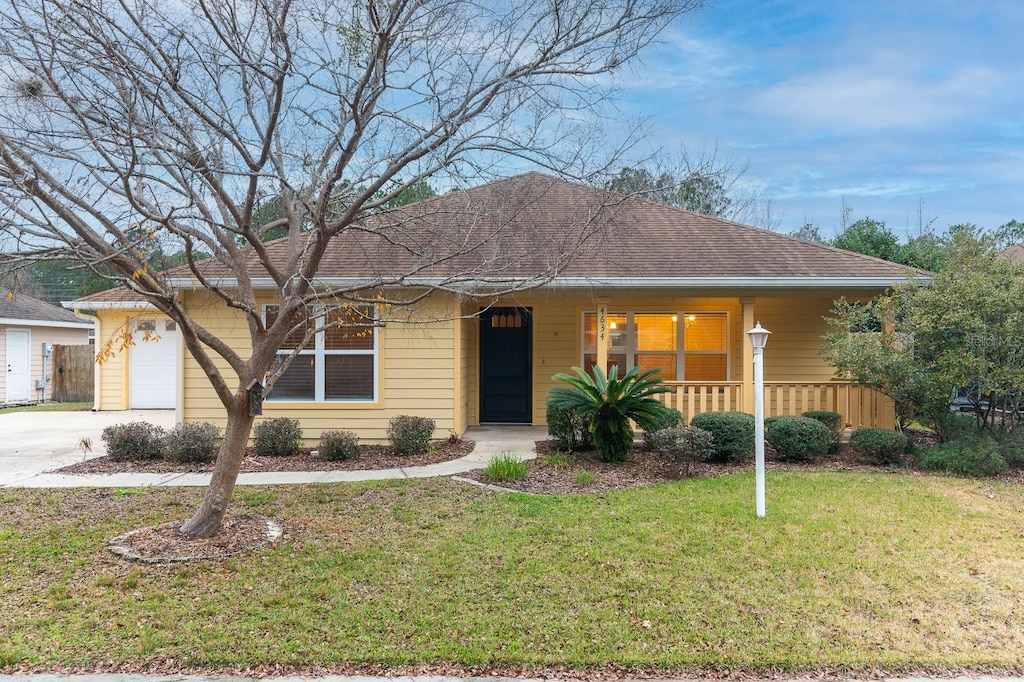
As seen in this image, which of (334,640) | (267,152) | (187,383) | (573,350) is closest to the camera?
(334,640)

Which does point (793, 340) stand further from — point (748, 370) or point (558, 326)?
point (558, 326)

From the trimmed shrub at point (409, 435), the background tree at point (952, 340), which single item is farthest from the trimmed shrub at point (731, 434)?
the trimmed shrub at point (409, 435)

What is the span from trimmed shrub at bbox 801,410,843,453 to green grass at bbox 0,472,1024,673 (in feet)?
7.45

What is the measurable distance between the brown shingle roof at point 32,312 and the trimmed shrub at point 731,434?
1709 cm

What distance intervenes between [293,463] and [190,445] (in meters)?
1.40

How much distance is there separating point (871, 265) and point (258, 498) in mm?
9775

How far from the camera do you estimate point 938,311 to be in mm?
7477

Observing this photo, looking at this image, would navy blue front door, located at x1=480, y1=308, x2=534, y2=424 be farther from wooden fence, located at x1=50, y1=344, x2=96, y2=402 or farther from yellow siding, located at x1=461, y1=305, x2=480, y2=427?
wooden fence, located at x1=50, y1=344, x2=96, y2=402

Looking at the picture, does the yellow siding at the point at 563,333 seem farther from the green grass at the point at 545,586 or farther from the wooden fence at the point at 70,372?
the wooden fence at the point at 70,372

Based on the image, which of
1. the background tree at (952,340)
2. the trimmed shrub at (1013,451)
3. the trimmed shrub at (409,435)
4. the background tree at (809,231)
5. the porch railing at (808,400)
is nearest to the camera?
the background tree at (952,340)

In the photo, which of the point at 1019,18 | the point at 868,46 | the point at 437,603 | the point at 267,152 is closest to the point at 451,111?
the point at 267,152

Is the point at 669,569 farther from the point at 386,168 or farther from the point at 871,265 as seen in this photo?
the point at 871,265

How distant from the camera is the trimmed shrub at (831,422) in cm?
844

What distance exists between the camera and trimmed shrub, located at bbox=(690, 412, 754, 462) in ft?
25.4
